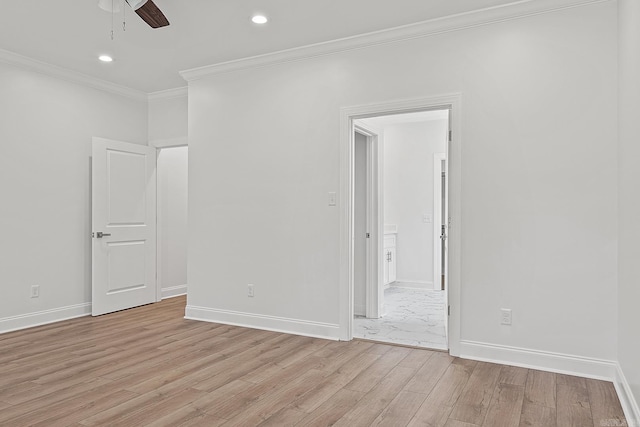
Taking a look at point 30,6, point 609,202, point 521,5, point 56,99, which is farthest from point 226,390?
point 56,99

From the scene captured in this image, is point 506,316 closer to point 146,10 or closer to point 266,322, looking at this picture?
point 266,322

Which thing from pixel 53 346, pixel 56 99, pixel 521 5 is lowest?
pixel 53 346

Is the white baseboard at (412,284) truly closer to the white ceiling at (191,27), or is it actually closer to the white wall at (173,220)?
the white wall at (173,220)

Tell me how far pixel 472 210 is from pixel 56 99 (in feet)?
14.5

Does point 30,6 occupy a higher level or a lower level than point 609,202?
higher

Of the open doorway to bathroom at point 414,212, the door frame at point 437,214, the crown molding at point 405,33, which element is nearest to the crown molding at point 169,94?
the crown molding at point 405,33

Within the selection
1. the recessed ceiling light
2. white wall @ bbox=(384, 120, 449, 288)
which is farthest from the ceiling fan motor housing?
white wall @ bbox=(384, 120, 449, 288)

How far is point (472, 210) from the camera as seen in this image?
11.2 ft

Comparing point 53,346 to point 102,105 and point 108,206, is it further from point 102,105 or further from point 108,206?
point 102,105

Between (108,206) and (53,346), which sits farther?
(108,206)

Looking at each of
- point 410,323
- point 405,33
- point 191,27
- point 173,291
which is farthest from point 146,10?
point 173,291

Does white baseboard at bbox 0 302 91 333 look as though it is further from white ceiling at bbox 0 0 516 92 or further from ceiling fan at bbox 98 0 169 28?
ceiling fan at bbox 98 0 169 28

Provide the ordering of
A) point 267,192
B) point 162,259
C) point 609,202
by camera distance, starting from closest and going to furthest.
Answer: point 609,202
point 267,192
point 162,259

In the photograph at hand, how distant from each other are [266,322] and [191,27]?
109 inches
